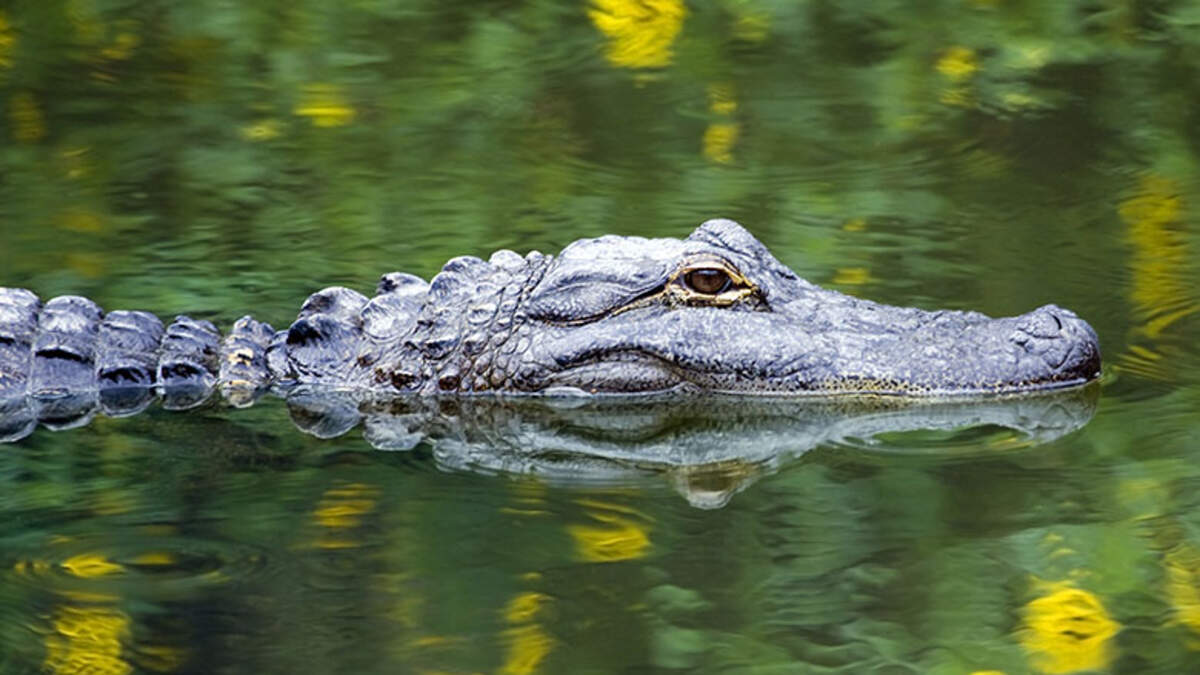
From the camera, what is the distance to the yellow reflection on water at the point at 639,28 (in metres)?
12.5

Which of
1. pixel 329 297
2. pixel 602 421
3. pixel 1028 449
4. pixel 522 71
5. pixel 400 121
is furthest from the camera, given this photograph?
pixel 522 71

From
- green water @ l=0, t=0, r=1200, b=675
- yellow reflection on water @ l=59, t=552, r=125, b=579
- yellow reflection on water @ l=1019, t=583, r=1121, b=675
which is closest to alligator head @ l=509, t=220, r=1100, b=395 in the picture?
green water @ l=0, t=0, r=1200, b=675

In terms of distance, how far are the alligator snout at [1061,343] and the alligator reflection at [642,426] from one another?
0.09m

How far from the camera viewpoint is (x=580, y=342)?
7078 mm

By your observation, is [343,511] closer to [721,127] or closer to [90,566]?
[90,566]

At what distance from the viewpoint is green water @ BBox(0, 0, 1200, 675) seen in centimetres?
470

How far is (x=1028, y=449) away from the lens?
6.10 meters

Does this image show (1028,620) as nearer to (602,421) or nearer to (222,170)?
(602,421)

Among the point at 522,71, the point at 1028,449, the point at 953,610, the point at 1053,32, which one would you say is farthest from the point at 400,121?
the point at 953,610

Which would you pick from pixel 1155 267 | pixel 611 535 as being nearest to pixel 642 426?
pixel 611 535

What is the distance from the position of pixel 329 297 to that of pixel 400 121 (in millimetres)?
4027

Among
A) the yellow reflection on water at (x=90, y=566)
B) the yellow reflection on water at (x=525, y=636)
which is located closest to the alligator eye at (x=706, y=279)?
the yellow reflection on water at (x=525, y=636)

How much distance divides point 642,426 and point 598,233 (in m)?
2.54

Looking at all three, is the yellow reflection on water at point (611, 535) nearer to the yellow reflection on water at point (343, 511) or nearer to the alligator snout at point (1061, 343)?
the yellow reflection on water at point (343, 511)
